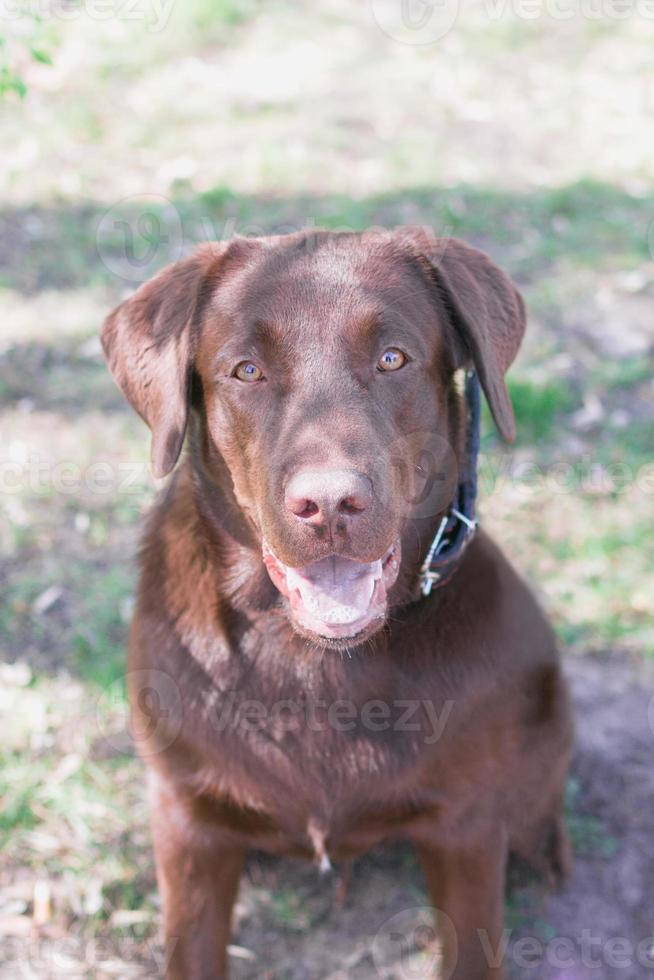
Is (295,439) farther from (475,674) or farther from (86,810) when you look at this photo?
(86,810)

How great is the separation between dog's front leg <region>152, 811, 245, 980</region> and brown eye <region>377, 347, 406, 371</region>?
3.72ft

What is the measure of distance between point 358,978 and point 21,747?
1145mm

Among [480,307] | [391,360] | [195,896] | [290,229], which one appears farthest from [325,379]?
[290,229]

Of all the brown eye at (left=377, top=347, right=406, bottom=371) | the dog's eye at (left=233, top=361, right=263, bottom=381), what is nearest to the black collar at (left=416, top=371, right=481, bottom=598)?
the brown eye at (left=377, top=347, right=406, bottom=371)

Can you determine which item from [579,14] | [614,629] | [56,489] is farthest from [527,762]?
[579,14]

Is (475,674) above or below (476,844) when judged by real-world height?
above

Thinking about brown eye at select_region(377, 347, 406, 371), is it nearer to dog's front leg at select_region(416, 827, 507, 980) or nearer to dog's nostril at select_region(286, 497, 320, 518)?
dog's nostril at select_region(286, 497, 320, 518)

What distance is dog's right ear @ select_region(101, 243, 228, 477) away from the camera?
91.7 inches

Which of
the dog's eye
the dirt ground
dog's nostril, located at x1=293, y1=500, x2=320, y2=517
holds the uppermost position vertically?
the dog's eye

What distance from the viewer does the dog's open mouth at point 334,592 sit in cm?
220

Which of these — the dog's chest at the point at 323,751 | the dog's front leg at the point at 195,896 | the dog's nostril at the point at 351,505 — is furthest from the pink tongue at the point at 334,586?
the dog's front leg at the point at 195,896

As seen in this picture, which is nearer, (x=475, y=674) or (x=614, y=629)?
(x=475, y=674)

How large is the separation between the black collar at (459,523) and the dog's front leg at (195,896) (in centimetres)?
78

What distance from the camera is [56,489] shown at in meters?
4.04
